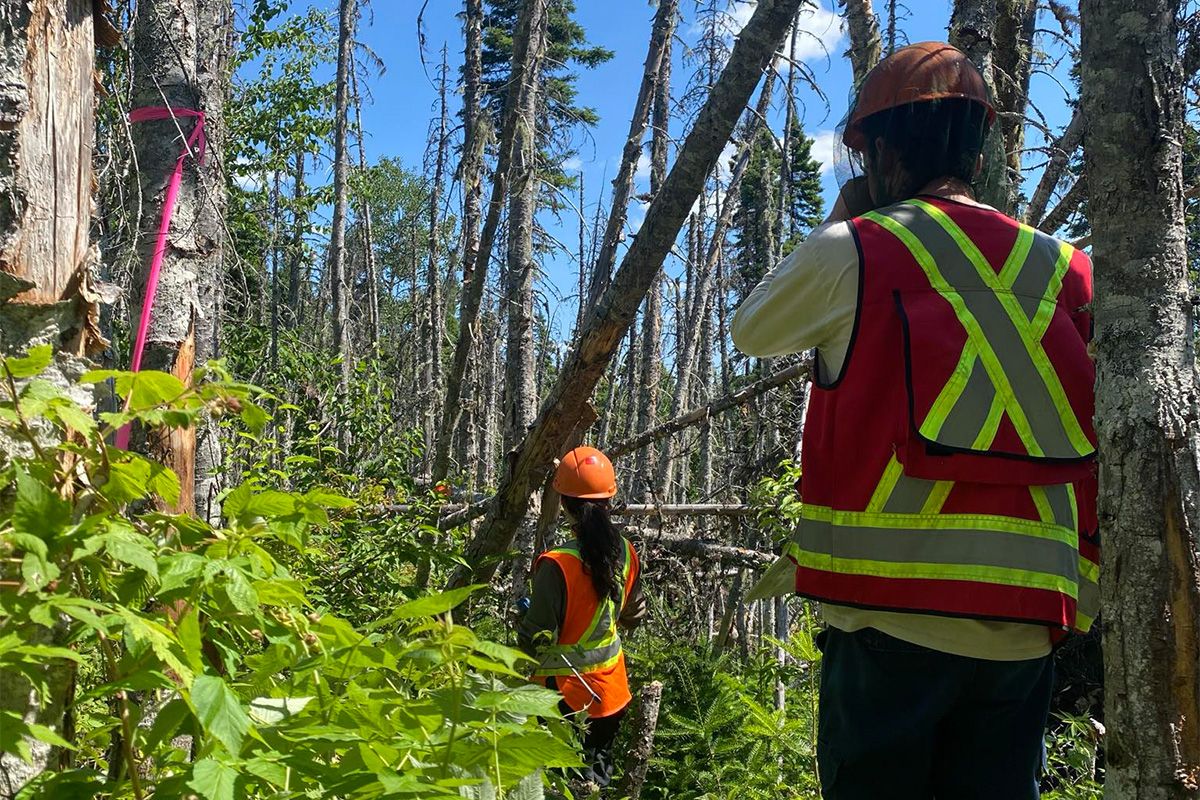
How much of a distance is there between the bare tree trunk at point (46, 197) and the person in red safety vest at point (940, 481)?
1.42m

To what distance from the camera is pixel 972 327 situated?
1.80 metres

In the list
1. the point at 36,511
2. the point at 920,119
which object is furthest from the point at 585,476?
the point at 36,511

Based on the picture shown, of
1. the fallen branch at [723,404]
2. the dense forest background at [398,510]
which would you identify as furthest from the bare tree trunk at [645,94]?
the fallen branch at [723,404]

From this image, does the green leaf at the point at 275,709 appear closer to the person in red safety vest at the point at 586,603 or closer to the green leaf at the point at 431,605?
the green leaf at the point at 431,605

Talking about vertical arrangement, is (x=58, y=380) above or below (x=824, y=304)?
below

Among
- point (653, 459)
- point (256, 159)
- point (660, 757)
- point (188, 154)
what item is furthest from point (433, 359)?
point (188, 154)

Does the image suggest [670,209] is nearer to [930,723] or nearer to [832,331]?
[832,331]

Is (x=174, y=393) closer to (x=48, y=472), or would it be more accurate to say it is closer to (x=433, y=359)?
(x=48, y=472)

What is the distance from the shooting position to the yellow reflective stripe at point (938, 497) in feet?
5.79

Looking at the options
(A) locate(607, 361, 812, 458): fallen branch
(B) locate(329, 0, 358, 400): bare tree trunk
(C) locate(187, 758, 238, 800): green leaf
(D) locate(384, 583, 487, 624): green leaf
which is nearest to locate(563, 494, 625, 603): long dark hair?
(A) locate(607, 361, 812, 458): fallen branch

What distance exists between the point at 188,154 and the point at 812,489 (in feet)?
8.27

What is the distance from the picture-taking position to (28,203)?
154 centimetres

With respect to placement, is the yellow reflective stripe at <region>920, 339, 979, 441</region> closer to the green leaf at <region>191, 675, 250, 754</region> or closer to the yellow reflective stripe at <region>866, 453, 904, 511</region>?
the yellow reflective stripe at <region>866, 453, 904, 511</region>

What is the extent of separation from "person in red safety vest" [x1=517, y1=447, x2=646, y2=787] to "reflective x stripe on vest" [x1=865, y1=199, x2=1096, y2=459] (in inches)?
109
